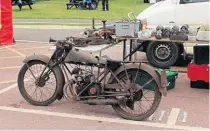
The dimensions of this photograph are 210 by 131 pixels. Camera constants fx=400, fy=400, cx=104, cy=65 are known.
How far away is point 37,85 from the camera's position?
6195mm

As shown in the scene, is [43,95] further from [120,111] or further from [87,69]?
[120,111]

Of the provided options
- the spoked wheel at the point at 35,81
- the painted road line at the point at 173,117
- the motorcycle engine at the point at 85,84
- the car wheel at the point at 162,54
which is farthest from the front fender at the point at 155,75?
the car wheel at the point at 162,54

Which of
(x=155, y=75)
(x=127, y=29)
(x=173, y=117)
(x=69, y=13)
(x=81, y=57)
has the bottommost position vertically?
(x=173, y=117)

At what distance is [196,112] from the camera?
6.02m

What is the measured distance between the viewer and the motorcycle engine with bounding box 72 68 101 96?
5.77 m

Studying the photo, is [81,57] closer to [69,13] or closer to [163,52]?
[163,52]

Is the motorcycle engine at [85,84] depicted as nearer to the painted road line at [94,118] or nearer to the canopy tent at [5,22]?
the painted road line at [94,118]

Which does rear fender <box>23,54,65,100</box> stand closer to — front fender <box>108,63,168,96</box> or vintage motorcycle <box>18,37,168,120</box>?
vintage motorcycle <box>18,37,168,120</box>

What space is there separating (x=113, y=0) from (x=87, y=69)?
33278 millimetres

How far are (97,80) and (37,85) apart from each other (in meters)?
1.02

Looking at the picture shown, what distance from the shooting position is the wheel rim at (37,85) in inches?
244

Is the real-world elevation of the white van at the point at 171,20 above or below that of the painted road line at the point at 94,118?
above

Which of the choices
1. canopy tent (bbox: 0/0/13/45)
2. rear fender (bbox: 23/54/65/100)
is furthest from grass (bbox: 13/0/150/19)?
rear fender (bbox: 23/54/65/100)

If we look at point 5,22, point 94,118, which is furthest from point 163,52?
point 5,22
